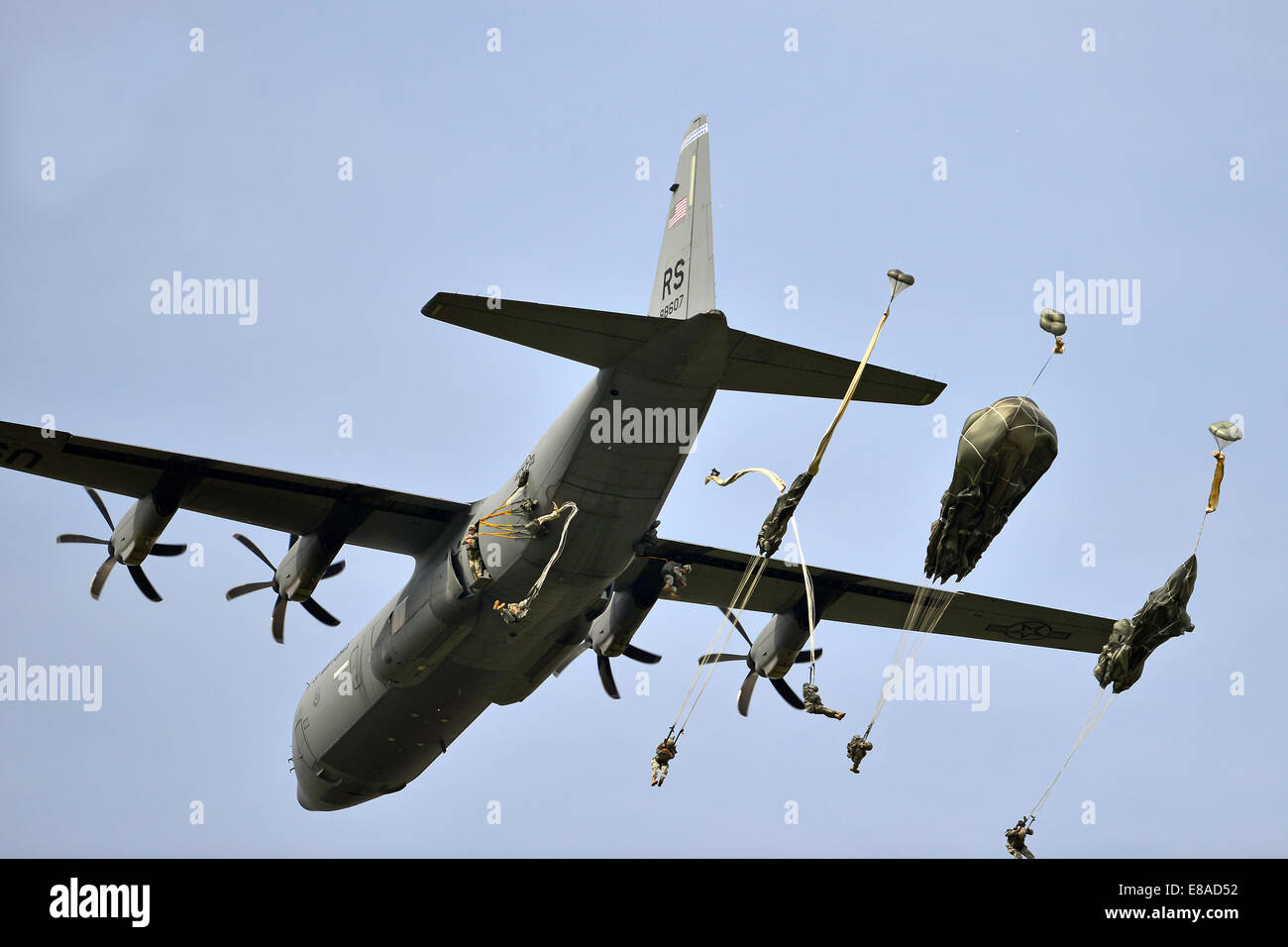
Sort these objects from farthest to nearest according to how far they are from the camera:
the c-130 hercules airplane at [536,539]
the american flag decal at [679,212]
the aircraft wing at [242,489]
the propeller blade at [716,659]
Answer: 1. the propeller blade at [716,659]
2. the aircraft wing at [242,489]
3. the american flag decal at [679,212]
4. the c-130 hercules airplane at [536,539]

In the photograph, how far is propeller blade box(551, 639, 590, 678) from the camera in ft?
93.2

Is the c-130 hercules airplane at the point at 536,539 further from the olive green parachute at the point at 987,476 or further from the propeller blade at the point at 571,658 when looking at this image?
the olive green parachute at the point at 987,476

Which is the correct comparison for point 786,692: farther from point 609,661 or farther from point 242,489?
point 242,489

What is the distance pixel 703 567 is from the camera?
29.5 metres

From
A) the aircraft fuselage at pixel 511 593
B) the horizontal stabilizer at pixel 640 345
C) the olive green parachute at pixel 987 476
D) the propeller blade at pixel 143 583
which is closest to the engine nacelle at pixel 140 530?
the propeller blade at pixel 143 583

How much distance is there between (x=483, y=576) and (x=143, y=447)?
6.32 metres

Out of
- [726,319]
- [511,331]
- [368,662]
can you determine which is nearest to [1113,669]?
[726,319]

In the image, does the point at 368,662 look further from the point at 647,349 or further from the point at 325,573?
the point at 647,349

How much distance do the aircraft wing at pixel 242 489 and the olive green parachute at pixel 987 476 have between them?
1041 cm

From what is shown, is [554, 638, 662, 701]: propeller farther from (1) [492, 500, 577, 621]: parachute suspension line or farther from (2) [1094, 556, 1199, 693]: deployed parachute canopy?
(2) [1094, 556, 1199, 693]: deployed parachute canopy

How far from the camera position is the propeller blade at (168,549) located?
26.2 meters

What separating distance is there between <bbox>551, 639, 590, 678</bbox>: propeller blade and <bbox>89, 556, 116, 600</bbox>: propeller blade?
847 centimetres

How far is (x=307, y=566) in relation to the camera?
26.4 metres

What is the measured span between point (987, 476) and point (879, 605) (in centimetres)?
1231
